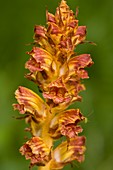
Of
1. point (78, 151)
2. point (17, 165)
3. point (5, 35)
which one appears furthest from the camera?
point (5, 35)

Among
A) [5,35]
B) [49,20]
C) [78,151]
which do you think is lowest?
[78,151]

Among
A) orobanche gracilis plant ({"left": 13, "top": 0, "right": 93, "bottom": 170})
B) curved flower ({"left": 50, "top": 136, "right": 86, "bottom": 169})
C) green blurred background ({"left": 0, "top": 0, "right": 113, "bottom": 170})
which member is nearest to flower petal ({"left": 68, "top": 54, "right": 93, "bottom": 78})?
orobanche gracilis plant ({"left": 13, "top": 0, "right": 93, "bottom": 170})

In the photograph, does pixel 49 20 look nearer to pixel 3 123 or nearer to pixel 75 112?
pixel 75 112

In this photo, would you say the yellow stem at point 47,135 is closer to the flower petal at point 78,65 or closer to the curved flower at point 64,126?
the curved flower at point 64,126

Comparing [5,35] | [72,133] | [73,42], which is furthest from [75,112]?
[5,35]

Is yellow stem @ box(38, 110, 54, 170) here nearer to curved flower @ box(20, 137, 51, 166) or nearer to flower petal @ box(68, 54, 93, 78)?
curved flower @ box(20, 137, 51, 166)

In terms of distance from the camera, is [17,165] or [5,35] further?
[5,35]

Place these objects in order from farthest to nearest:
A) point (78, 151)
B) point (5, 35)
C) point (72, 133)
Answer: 1. point (5, 35)
2. point (78, 151)
3. point (72, 133)

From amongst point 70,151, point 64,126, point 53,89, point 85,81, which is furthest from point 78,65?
point 85,81
